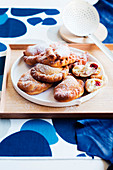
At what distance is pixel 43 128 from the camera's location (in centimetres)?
71

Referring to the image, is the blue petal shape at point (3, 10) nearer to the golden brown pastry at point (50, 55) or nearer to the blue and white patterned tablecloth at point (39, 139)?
the golden brown pastry at point (50, 55)

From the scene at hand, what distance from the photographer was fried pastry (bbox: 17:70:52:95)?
75cm

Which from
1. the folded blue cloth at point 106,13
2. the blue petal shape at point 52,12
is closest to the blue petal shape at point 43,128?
the folded blue cloth at point 106,13

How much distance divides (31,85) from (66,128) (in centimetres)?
16

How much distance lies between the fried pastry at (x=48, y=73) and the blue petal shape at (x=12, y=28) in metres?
0.33

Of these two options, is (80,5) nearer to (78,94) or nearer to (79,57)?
(79,57)

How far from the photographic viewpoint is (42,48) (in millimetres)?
876

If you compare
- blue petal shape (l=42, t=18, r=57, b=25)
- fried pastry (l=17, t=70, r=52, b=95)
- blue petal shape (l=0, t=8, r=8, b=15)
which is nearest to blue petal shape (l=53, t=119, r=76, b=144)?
fried pastry (l=17, t=70, r=52, b=95)

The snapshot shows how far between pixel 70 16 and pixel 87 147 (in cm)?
56

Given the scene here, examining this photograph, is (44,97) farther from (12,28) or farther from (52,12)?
(52,12)

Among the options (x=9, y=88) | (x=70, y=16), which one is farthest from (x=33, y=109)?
(x=70, y=16)

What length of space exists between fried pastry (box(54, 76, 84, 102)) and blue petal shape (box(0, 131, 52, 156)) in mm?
122

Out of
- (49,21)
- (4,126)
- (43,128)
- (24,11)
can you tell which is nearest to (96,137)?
(43,128)

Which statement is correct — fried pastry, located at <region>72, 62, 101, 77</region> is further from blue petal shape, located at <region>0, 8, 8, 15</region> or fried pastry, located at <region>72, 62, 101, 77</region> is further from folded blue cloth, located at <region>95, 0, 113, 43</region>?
blue petal shape, located at <region>0, 8, 8, 15</region>
